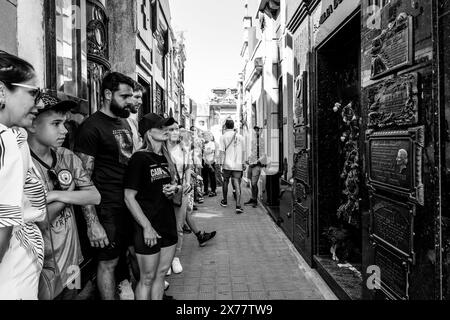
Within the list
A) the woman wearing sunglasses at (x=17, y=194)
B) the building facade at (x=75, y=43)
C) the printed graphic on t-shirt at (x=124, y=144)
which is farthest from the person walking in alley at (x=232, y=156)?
the woman wearing sunglasses at (x=17, y=194)

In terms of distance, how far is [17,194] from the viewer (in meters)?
1.39

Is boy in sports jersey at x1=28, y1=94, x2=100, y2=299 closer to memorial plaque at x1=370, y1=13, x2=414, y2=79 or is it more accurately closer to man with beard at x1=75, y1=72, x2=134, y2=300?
man with beard at x1=75, y1=72, x2=134, y2=300

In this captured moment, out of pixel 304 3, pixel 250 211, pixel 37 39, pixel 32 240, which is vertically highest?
pixel 304 3

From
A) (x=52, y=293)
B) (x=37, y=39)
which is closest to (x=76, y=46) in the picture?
(x=37, y=39)

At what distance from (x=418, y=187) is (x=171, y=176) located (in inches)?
75.6

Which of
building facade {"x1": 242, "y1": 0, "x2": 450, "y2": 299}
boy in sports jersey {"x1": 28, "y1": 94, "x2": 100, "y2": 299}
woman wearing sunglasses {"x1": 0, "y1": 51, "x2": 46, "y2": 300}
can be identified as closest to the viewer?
woman wearing sunglasses {"x1": 0, "y1": 51, "x2": 46, "y2": 300}

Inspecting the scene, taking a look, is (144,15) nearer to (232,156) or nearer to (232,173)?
(232,156)

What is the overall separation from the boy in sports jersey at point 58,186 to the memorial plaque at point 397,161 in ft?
6.83

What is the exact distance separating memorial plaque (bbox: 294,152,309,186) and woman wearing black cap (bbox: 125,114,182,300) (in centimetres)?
223

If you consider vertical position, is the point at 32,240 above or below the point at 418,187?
below

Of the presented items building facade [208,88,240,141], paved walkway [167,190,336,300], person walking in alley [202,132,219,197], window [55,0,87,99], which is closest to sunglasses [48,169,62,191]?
window [55,0,87,99]

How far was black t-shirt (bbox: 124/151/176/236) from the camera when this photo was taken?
296 cm
